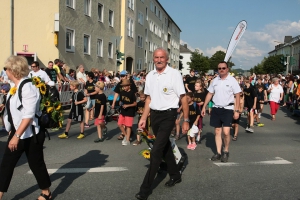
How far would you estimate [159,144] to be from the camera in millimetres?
4652

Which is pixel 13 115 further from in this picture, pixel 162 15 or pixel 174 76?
pixel 162 15

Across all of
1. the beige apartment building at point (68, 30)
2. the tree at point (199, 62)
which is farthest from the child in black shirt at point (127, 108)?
the tree at point (199, 62)

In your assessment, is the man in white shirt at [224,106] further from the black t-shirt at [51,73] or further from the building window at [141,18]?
the building window at [141,18]

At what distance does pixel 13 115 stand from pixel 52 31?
1887cm


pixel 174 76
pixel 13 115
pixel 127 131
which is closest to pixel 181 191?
pixel 174 76

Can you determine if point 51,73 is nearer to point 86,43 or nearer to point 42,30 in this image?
point 42,30

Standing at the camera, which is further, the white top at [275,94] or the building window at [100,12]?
the building window at [100,12]

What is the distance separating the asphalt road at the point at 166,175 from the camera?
4664 millimetres

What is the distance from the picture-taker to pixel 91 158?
22.0 ft

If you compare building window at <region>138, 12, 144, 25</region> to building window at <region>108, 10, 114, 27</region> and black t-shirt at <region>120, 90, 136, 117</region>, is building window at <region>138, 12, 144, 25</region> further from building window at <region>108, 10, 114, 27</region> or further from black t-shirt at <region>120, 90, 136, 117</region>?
black t-shirt at <region>120, 90, 136, 117</region>

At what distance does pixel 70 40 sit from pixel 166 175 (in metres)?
19.5

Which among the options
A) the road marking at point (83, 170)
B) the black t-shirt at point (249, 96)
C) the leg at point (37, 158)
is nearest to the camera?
the leg at point (37, 158)

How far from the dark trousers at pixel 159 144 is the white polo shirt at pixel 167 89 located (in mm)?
123

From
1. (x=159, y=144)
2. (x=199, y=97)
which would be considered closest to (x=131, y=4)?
(x=199, y=97)
